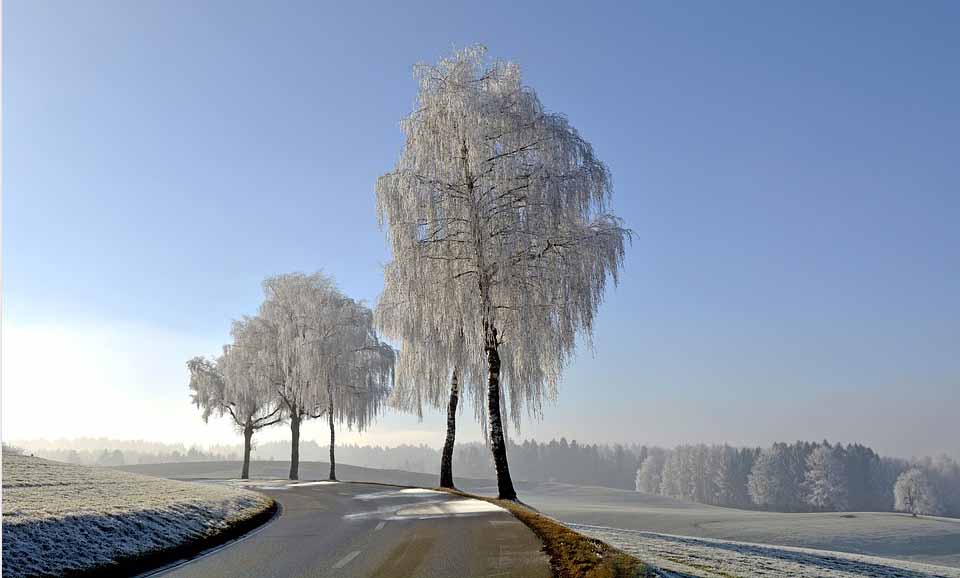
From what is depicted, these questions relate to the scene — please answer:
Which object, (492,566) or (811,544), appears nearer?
(492,566)

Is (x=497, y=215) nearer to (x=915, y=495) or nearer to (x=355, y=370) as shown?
(x=355, y=370)

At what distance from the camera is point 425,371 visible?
81.9 feet

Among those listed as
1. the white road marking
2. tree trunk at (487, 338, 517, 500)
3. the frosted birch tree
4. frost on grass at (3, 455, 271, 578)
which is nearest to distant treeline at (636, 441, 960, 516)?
the frosted birch tree

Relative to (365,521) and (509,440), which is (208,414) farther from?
(365,521)

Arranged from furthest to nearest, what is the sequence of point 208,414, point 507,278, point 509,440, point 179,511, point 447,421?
point 208,414 → point 447,421 → point 509,440 → point 507,278 → point 179,511

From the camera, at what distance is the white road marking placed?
350 inches

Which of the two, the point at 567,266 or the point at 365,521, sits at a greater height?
the point at 567,266

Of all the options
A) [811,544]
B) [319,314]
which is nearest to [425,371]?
[319,314]

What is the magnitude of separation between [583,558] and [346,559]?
3280 millimetres

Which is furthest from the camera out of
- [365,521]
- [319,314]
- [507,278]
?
[319,314]

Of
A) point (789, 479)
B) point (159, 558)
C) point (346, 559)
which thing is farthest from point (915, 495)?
point (159, 558)

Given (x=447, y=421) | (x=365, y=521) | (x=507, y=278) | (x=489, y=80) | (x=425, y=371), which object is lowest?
(x=365, y=521)

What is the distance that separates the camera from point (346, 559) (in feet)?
30.9

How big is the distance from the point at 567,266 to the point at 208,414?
35.1 m
